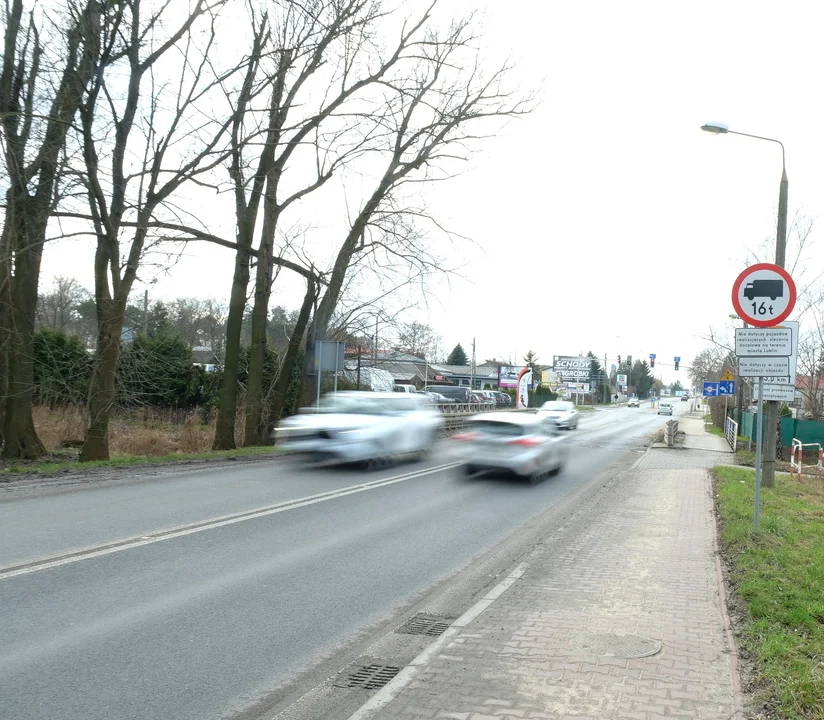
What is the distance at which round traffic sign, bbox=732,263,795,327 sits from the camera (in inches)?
331

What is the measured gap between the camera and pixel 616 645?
17.0 ft

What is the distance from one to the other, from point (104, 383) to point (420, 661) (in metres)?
13.9

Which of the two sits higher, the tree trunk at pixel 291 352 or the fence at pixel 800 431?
the tree trunk at pixel 291 352

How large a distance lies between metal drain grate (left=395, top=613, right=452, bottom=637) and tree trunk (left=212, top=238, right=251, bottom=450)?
15779mm

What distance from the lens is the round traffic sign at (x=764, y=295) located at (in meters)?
8.41

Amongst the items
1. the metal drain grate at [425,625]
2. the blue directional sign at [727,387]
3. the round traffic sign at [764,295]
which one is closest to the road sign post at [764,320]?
the round traffic sign at [764,295]

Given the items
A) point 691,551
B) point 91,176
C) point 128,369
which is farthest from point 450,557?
point 128,369

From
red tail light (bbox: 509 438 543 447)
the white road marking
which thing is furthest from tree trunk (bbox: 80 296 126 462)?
red tail light (bbox: 509 438 543 447)

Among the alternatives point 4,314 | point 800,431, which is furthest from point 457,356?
point 4,314

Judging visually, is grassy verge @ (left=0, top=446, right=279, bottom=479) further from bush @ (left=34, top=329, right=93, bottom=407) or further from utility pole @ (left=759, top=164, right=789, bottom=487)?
utility pole @ (left=759, top=164, right=789, bottom=487)

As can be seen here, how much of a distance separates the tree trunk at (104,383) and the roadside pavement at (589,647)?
452 inches

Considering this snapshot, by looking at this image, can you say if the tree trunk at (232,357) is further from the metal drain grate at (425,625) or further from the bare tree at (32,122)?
the metal drain grate at (425,625)

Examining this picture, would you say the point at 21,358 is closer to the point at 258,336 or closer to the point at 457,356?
the point at 258,336

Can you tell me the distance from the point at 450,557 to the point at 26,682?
4787 millimetres
